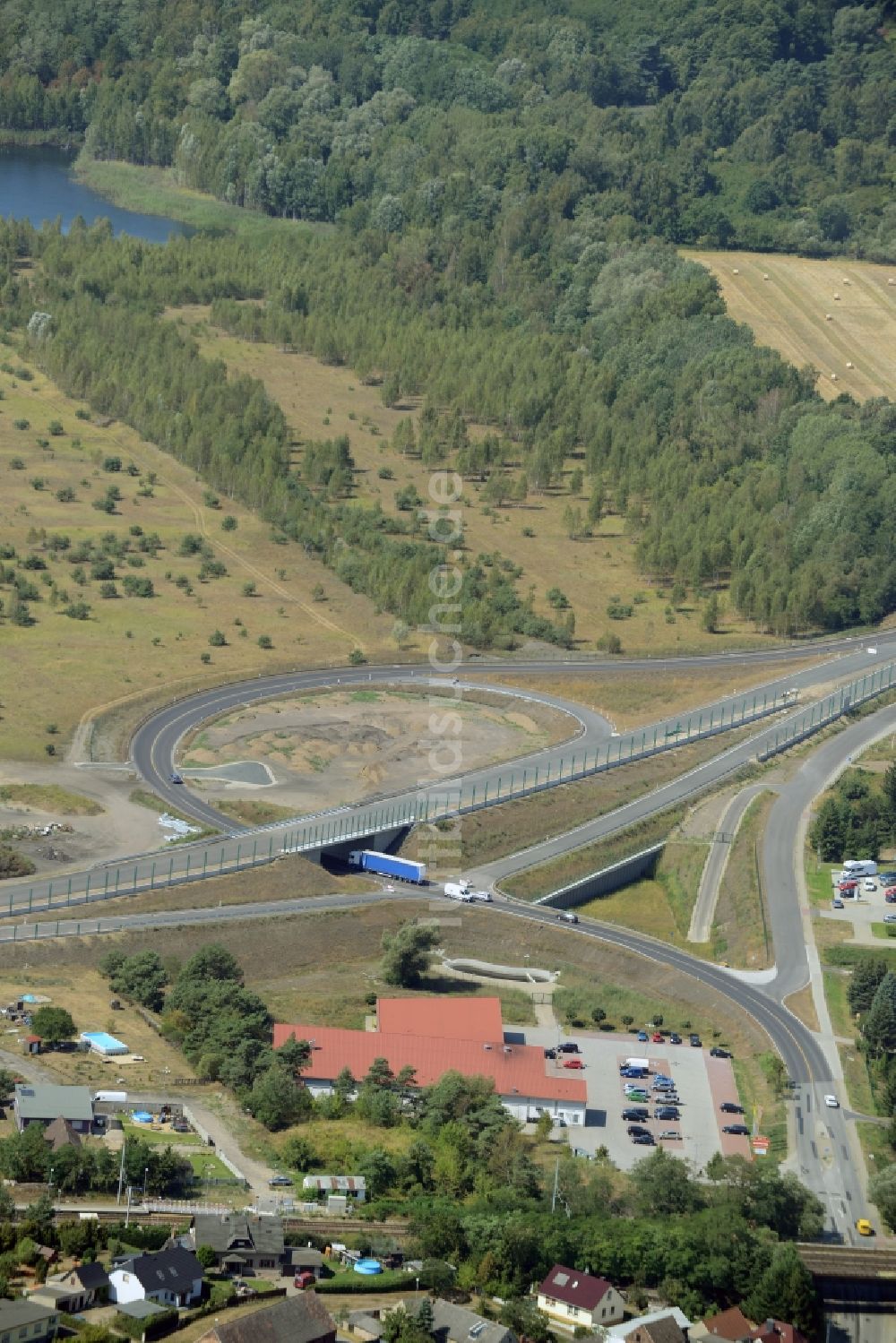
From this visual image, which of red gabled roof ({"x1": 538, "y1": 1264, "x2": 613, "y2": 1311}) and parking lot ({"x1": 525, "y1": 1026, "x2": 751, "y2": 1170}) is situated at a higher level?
red gabled roof ({"x1": 538, "y1": 1264, "x2": 613, "y2": 1311})

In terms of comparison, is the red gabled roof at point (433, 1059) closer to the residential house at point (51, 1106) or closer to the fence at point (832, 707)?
the residential house at point (51, 1106)

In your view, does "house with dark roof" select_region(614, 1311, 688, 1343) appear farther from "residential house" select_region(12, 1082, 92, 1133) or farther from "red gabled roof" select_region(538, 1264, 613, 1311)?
"residential house" select_region(12, 1082, 92, 1133)

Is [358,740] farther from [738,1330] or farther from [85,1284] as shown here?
[85,1284]

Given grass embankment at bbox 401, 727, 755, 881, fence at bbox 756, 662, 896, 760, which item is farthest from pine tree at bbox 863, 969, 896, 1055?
fence at bbox 756, 662, 896, 760

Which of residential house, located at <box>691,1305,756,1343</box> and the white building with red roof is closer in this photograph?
residential house, located at <box>691,1305,756,1343</box>

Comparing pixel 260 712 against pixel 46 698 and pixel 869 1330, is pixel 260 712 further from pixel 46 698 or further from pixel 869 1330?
pixel 869 1330

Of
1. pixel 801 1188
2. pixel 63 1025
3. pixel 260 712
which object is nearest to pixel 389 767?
pixel 260 712
